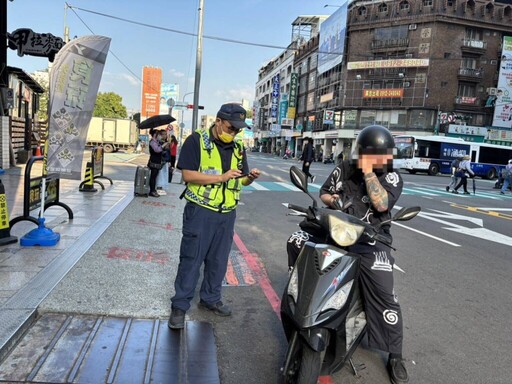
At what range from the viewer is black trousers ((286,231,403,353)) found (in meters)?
2.85

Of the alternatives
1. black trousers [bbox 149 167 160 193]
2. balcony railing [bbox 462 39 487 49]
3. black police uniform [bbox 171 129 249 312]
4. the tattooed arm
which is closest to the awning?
black trousers [bbox 149 167 160 193]

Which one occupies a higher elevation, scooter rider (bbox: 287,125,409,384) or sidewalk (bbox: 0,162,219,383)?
scooter rider (bbox: 287,125,409,384)

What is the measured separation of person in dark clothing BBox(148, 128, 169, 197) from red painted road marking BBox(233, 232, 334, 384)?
4.19m

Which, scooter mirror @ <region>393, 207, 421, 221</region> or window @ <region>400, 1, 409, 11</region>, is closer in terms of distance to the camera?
scooter mirror @ <region>393, 207, 421, 221</region>

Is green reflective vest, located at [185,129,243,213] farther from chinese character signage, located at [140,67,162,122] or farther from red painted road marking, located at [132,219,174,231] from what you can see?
chinese character signage, located at [140,67,162,122]

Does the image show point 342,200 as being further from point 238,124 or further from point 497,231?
point 497,231

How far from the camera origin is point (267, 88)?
9519cm

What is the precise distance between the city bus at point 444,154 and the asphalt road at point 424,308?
26.1m

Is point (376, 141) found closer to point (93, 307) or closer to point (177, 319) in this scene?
point (177, 319)

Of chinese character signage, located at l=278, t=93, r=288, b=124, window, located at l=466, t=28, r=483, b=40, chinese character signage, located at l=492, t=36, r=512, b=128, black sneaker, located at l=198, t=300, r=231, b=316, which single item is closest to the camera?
black sneaker, located at l=198, t=300, r=231, b=316

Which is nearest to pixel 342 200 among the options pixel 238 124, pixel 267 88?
pixel 238 124

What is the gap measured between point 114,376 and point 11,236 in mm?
3604

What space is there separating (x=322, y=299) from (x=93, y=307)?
2334 mm

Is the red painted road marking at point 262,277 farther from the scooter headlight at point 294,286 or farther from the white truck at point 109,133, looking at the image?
the white truck at point 109,133
